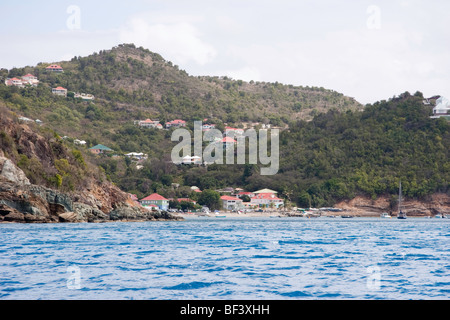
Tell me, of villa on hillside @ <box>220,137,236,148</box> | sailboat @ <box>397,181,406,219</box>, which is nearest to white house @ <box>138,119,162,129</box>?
villa on hillside @ <box>220,137,236,148</box>

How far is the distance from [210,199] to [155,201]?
399 inches

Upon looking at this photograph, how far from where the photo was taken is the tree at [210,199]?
95206mm

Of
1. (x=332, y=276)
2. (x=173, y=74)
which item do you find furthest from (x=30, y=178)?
(x=173, y=74)

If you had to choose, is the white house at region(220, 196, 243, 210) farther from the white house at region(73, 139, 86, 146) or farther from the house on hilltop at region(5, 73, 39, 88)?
the house on hilltop at region(5, 73, 39, 88)

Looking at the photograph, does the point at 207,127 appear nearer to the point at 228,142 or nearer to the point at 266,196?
the point at 228,142

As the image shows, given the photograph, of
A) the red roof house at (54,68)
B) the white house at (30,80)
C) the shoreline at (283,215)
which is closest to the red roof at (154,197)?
the shoreline at (283,215)

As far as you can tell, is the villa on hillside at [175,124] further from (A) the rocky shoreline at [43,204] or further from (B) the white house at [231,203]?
(A) the rocky shoreline at [43,204]

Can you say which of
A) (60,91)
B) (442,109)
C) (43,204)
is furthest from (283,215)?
(60,91)

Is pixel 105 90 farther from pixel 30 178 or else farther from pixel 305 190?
pixel 30 178

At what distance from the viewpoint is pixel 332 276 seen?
17.2 meters

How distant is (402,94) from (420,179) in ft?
80.3

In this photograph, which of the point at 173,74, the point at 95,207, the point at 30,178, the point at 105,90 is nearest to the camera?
the point at 30,178

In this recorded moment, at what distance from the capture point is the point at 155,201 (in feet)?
294

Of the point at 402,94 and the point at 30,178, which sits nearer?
the point at 30,178
